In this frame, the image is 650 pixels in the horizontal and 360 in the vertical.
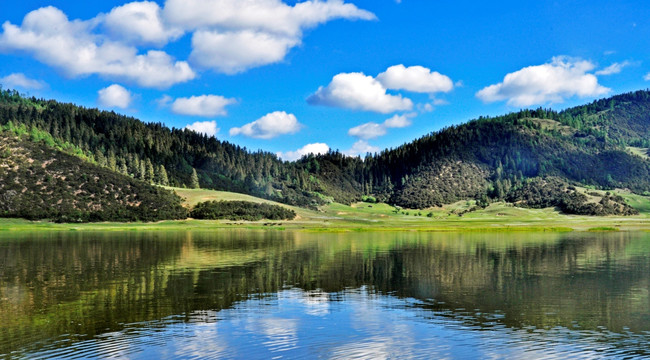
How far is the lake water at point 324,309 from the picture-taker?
23.8m

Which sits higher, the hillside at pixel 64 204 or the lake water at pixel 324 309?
the hillside at pixel 64 204

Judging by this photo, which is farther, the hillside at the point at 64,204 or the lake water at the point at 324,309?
the hillside at the point at 64,204

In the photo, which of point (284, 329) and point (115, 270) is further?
point (115, 270)

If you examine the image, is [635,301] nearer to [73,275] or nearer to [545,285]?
[545,285]

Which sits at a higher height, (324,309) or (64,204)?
(64,204)

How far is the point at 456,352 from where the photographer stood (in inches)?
900

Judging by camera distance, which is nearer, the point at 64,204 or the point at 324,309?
the point at 324,309

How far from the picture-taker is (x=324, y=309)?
32656 mm

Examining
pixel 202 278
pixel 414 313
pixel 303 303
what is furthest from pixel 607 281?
pixel 202 278

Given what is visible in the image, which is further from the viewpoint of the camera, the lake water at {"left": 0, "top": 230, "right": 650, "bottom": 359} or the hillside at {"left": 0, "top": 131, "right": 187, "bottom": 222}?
the hillside at {"left": 0, "top": 131, "right": 187, "bottom": 222}

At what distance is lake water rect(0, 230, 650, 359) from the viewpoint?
23.8 m

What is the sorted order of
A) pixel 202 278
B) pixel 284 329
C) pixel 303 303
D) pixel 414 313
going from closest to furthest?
pixel 284 329 < pixel 414 313 < pixel 303 303 < pixel 202 278

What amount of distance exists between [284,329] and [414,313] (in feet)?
27.3

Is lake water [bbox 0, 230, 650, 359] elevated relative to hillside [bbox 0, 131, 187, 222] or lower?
lower
